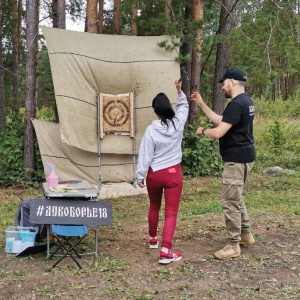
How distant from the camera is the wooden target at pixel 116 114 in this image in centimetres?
848

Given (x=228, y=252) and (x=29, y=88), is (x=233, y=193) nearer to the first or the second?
(x=228, y=252)

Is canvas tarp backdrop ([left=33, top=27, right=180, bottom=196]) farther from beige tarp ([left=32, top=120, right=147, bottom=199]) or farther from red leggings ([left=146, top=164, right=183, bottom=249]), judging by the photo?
red leggings ([left=146, top=164, right=183, bottom=249])

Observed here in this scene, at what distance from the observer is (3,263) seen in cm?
442

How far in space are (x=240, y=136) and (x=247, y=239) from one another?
3.93 ft

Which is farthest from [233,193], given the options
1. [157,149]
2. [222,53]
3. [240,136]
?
[222,53]

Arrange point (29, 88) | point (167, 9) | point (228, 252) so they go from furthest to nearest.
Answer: point (167, 9)
point (29, 88)
point (228, 252)

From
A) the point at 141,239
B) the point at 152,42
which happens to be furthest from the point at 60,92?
the point at 141,239

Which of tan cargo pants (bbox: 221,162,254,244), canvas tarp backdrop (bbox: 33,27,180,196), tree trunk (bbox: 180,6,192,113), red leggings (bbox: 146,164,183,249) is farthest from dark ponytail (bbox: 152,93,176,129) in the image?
tree trunk (bbox: 180,6,192,113)

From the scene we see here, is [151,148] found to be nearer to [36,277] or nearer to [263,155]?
[36,277]

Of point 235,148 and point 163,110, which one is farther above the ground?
point 163,110

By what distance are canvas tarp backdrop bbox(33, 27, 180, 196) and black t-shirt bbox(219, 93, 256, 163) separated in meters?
4.08

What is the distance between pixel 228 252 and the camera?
4520mm

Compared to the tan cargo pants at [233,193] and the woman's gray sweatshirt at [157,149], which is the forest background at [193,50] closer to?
the woman's gray sweatshirt at [157,149]

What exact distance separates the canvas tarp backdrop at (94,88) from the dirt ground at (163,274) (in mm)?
3374
